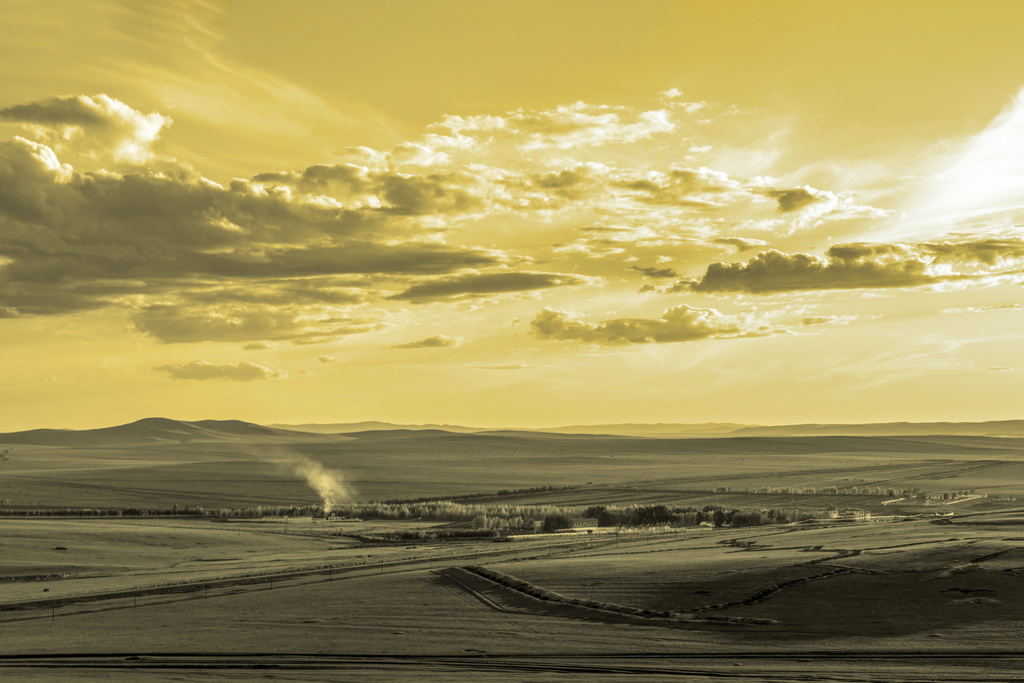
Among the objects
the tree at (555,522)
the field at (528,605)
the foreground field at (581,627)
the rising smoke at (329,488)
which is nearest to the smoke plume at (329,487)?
the rising smoke at (329,488)

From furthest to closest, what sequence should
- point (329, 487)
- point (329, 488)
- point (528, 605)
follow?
1. point (329, 487)
2. point (329, 488)
3. point (528, 605)

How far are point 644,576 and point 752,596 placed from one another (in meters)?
8.35

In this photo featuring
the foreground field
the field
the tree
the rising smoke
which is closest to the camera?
the foreground field

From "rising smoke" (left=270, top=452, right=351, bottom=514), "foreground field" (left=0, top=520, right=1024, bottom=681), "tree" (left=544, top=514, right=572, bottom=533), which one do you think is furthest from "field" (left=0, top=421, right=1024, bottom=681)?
"rising smoke" (left=270, top=452, right=351, bottom=514)

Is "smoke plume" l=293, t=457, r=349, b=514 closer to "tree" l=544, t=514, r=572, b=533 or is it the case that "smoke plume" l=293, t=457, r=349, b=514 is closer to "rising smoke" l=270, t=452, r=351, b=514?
"rising smoke" l=270, t=452, r=351, b=514

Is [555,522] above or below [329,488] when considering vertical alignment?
below

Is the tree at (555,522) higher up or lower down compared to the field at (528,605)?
lower down

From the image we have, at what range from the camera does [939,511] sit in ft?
346

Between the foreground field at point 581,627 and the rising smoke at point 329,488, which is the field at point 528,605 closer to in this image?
the foreground field at point 581,627

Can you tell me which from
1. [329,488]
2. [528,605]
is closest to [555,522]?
[528,605]

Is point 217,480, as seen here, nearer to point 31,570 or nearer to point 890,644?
point 31,570

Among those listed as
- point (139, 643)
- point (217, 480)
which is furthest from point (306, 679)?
point (217, 480)

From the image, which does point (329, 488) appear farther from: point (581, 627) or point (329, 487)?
point (581, 627)

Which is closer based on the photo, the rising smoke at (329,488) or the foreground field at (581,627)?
the foreground field at (581,627)
